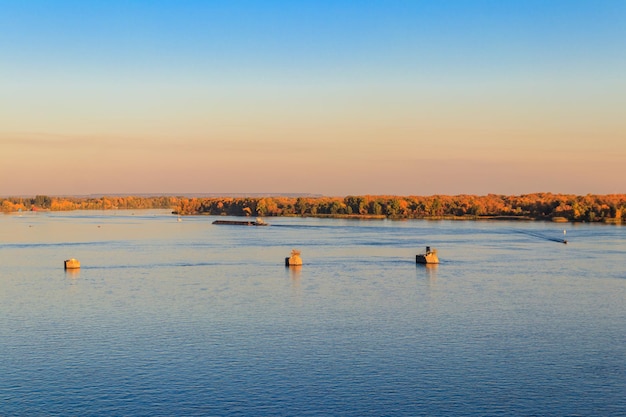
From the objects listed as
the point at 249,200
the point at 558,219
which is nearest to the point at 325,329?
the point at 558,219

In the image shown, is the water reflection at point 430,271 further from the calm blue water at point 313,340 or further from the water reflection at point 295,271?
the water reflection at point 295,271

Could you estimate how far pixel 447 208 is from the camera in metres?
151

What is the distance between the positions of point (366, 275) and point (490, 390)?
24648mm

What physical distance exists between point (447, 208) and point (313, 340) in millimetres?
130033

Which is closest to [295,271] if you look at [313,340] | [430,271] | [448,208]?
[430,271]

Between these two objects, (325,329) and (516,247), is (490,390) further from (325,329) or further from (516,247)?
(516,247)

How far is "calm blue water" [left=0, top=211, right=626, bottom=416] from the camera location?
683 inches

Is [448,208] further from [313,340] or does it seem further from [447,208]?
[313,340]

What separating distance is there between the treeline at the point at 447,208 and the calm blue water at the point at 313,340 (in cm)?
8222

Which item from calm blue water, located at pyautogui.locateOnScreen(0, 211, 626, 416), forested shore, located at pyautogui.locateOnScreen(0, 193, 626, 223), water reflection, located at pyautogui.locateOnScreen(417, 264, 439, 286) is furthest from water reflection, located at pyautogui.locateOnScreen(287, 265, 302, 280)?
forested shore, located at pyautogui.locateOnScreen(0, 193, 626, 223)

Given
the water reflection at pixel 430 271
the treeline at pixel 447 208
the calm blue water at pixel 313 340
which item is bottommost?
the calm blue water at pixel 313 340

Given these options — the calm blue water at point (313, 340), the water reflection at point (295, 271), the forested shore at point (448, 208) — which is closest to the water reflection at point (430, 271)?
the calm blue water at point (313, 340)

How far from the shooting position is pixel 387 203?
155 metres

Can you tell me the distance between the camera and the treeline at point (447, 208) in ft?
411
